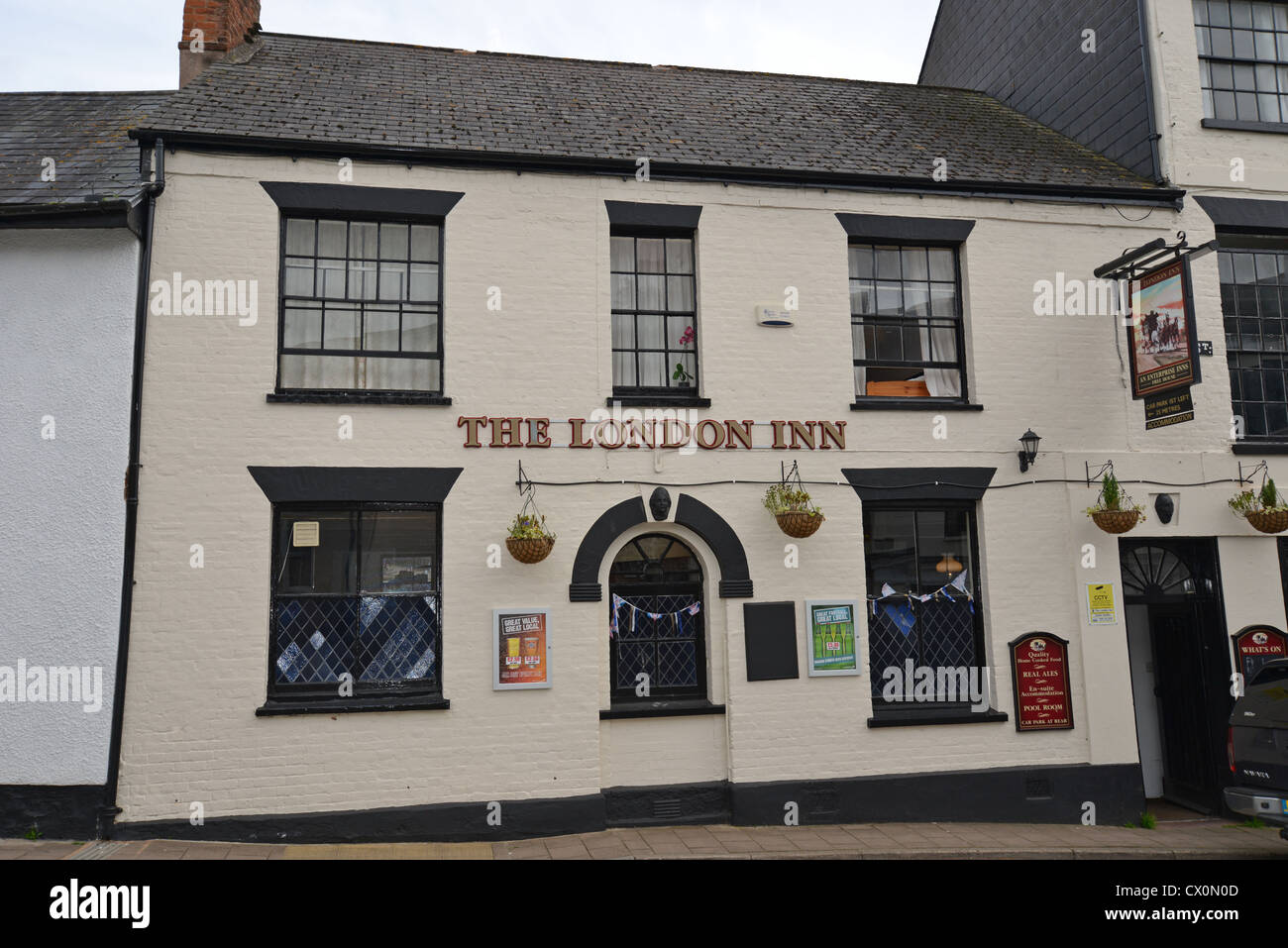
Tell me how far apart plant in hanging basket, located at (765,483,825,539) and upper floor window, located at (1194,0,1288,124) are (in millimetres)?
7564

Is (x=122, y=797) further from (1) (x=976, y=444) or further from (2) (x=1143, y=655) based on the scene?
(2) (x=1143, y=655)

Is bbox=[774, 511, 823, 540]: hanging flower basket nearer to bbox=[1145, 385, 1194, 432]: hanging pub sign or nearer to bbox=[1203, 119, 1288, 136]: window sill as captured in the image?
bbox=[1145, 385, 1194, 432]: hanging pub sign

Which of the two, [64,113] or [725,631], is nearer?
[725,631]

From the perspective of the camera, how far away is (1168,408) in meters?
10.1

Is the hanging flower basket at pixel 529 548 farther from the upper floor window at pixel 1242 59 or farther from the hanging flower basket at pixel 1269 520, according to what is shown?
the upper floor window at pixel 1242 59

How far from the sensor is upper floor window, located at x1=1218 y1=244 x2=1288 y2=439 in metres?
11.4

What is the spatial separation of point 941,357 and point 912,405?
892 mm

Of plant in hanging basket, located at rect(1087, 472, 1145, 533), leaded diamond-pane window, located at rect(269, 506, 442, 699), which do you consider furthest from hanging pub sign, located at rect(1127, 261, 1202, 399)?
leaded diamond-pane window, located at rect(269, 506, 442, 699)

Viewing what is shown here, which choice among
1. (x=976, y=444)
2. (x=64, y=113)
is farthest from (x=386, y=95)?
(x=976, y=444)

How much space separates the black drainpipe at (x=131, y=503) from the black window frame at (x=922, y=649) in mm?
7254

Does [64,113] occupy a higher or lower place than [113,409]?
higher

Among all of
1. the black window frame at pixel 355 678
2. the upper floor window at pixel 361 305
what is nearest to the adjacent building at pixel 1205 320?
the black window frame at pixel 355 678

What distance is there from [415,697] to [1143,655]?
28.7ft

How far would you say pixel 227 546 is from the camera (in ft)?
28.9
